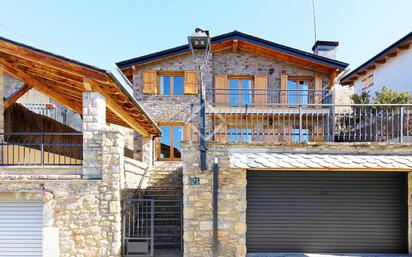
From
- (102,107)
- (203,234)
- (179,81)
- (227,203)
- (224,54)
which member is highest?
(224,54)

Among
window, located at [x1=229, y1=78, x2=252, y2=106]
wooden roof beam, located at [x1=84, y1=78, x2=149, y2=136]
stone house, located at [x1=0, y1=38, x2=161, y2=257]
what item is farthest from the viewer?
window, located at [x1=229, y1=78, x2=252, y2=106]

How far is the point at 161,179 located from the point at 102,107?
4654mm

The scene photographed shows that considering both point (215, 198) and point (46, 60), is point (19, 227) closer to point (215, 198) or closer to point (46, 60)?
point (46, 60)

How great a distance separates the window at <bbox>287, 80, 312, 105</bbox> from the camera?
43.2ft

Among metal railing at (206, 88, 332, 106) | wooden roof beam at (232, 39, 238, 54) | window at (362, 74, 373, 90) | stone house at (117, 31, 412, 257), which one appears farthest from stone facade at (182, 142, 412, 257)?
window at (362, 74, 373, 90)

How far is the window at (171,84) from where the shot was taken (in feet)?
44.5

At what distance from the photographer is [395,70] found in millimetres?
12352

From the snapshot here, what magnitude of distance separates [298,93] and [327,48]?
4093mm

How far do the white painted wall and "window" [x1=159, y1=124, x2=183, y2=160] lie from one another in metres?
10.9

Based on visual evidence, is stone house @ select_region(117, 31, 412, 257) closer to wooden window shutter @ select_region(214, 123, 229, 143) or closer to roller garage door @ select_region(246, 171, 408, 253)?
roller garage door @ select_region(246, 171, 408, 253)

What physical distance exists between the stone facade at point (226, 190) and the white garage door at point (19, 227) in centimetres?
405

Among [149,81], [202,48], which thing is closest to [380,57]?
[202,48]

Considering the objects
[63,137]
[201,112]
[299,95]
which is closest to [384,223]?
[201,112]

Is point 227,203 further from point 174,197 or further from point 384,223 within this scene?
point 384,223
